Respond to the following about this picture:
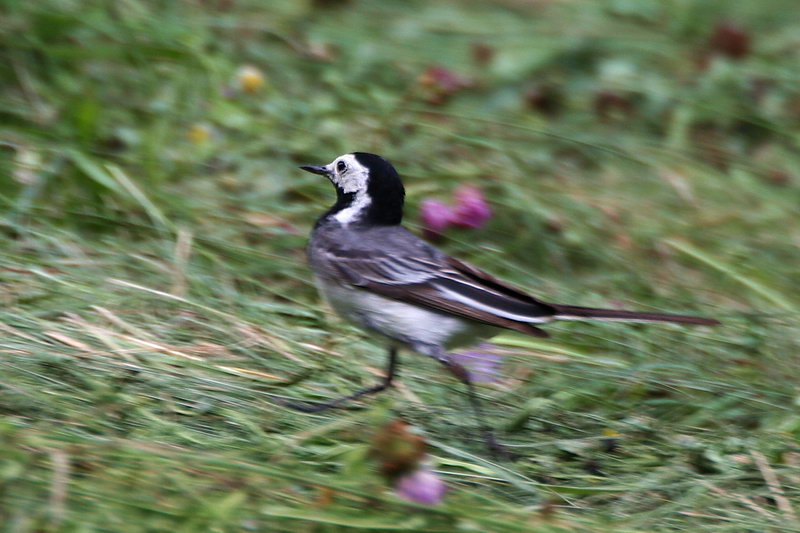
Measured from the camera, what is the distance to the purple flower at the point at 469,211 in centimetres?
520

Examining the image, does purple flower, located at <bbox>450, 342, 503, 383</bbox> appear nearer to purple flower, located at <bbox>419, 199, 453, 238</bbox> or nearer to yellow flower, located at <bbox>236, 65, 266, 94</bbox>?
purple flower, located at <bbox>419, 199, 453, 238</bbox>

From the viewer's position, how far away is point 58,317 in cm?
410

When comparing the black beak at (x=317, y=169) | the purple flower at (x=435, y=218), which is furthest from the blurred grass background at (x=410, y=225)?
the black beak at (x=317, y=169)

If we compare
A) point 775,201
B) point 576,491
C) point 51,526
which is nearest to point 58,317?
point 51,526

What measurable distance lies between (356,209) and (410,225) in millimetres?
1110

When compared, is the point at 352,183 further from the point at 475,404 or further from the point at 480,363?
the point at 475,404

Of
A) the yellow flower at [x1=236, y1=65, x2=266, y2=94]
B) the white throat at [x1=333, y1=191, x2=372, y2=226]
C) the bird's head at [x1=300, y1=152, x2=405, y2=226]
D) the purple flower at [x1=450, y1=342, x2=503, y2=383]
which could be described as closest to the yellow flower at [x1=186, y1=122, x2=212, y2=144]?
the yellow flower at [x1=236, y1=65, x2=266, y2=94]

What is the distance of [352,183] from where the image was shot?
424 cm

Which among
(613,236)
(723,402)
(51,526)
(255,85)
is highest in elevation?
(255,85)

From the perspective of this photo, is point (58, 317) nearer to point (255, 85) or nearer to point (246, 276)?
point (246, 276)

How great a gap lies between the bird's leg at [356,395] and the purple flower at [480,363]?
363mm

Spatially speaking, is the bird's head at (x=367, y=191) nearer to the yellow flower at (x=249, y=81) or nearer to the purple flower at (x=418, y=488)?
the purple flower at (x=418, y=488)

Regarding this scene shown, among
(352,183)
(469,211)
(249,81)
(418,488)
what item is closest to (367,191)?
(352,183)

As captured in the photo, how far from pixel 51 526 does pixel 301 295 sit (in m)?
2.18
